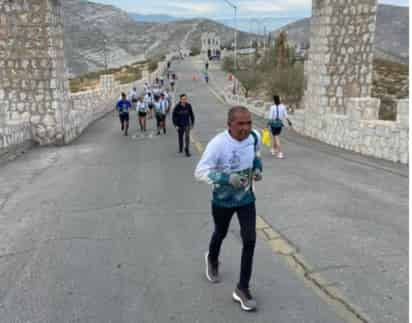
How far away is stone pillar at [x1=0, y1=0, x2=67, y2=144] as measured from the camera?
16.1m

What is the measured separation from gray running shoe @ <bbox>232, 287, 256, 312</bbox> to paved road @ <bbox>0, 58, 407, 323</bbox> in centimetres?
9

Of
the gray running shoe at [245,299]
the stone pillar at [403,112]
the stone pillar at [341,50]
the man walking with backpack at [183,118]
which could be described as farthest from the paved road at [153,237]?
the stone pillar at [341,50]

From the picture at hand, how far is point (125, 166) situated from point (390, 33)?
20308 centimetres

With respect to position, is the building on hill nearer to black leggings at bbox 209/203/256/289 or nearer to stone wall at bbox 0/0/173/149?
stone wall at bbox 0/0/173/149

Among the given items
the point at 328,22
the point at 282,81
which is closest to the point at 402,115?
the point at 328,22

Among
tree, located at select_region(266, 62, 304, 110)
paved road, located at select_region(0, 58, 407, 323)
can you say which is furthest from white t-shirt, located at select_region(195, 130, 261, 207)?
tree, located at select_region(266, 62, 304, 110)

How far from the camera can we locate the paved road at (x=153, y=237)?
4641 mm

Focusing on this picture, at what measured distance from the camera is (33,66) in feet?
53.7

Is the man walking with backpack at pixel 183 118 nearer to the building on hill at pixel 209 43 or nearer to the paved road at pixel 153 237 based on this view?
the paved road at pixel 153 237

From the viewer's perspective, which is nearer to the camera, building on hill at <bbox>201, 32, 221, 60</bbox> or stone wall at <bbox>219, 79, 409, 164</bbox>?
stone wall at <bbox>219, 79, 409, 164</bbox>

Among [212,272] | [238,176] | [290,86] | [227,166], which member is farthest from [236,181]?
[290,86]

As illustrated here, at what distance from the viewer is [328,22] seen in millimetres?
16375

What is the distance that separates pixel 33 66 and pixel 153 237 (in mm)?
11668

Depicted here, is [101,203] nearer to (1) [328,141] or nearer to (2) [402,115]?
(2) [402,115]
